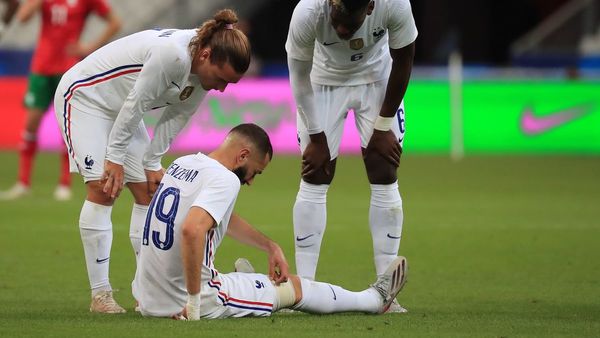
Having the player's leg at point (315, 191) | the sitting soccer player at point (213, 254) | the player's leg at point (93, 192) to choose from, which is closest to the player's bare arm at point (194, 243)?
the sitting soccer player at point (213, 254)

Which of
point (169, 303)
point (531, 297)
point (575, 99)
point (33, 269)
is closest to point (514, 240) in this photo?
point (531, 297)

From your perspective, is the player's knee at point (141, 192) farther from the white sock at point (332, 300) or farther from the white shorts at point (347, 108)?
the white sock at point (332, 300)

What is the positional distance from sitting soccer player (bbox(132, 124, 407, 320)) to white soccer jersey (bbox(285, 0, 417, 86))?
31.1 inches

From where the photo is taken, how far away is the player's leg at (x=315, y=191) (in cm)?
759

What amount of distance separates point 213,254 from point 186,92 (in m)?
1.09

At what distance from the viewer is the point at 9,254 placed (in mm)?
9633

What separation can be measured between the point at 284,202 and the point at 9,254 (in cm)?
486

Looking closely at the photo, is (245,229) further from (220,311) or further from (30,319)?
(30,319)

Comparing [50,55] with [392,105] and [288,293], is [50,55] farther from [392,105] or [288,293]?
[288,293]

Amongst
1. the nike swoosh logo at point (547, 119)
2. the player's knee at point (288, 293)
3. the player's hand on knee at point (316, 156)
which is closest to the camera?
the player's knee at point (288, 293)

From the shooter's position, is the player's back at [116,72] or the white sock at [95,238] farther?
the white sock at [95,238]

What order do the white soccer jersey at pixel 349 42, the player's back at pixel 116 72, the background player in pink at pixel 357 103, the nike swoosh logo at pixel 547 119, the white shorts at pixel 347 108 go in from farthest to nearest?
the nike swoosh logo at pixel 547 119, the white shorts at pixel 347 108, the background player in pink at pixel 357 103, the white soccer jersey at pixel 349 42, the player's back at pixel 116 72

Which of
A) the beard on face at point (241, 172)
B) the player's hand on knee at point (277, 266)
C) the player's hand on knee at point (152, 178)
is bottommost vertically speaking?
the player's hand on knee at point (277, 266)

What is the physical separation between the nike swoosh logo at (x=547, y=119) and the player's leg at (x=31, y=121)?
948 centimetres
